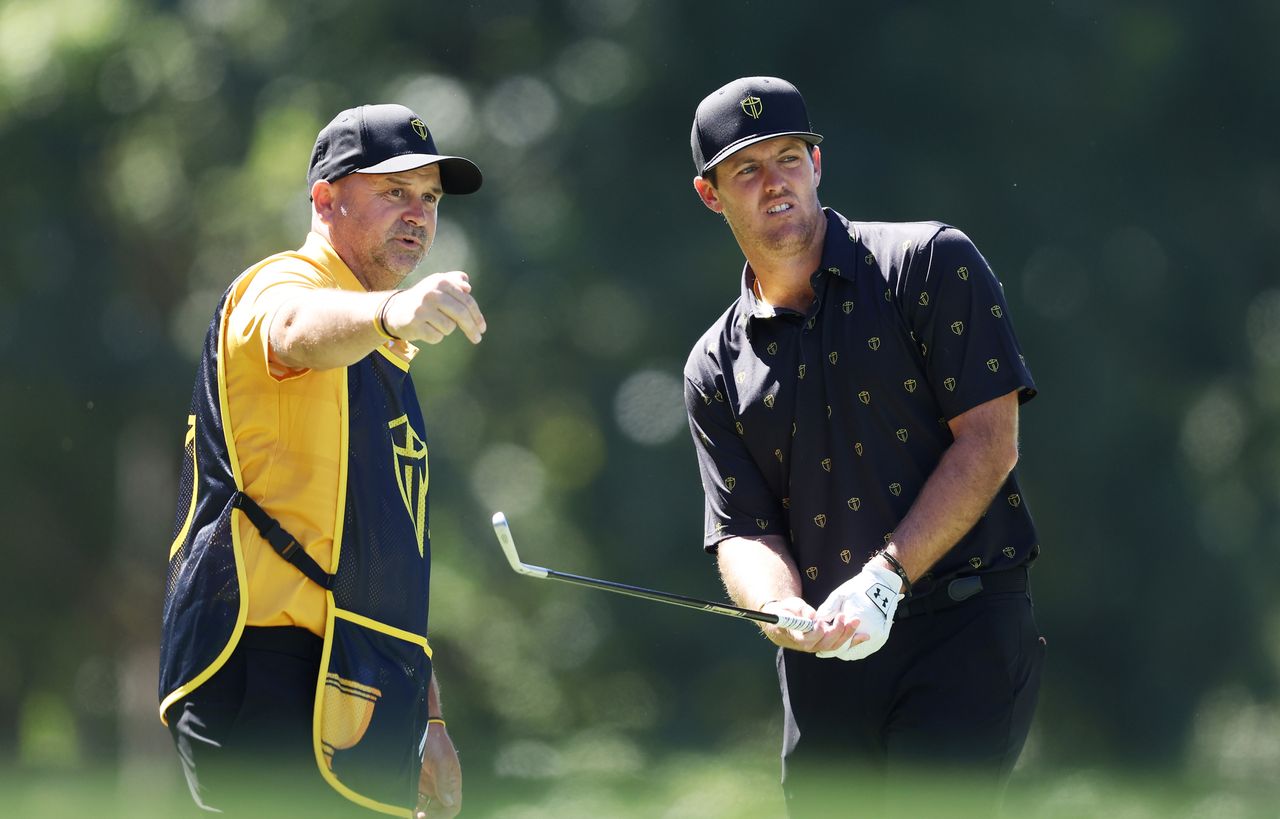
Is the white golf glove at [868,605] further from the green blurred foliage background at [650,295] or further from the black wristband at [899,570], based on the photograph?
the green blurred foliage background at [650,295]

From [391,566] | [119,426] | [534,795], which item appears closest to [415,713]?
[391,566]

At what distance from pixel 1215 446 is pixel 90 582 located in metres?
7.92

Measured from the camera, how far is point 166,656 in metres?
3.54

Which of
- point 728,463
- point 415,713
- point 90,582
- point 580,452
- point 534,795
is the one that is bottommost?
point 534,795

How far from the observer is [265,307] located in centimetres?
350

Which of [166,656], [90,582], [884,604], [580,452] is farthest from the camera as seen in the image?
[90,582]

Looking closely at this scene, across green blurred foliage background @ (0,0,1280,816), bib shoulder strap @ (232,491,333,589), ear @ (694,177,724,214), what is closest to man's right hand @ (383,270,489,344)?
bib shoulder strap @ (232,491,333,589)

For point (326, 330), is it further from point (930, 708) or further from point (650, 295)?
point (650, 295)

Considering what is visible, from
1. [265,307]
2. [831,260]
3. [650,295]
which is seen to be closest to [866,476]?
[831,260]

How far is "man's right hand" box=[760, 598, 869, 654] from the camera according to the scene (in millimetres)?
3953

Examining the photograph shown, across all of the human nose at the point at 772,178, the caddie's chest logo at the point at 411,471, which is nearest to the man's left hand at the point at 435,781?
the caddie's chest logo at the point at 411,471

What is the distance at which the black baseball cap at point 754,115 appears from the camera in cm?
430

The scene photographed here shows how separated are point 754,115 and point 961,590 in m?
1.20

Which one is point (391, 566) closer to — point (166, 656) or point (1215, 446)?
point (166, 656)
